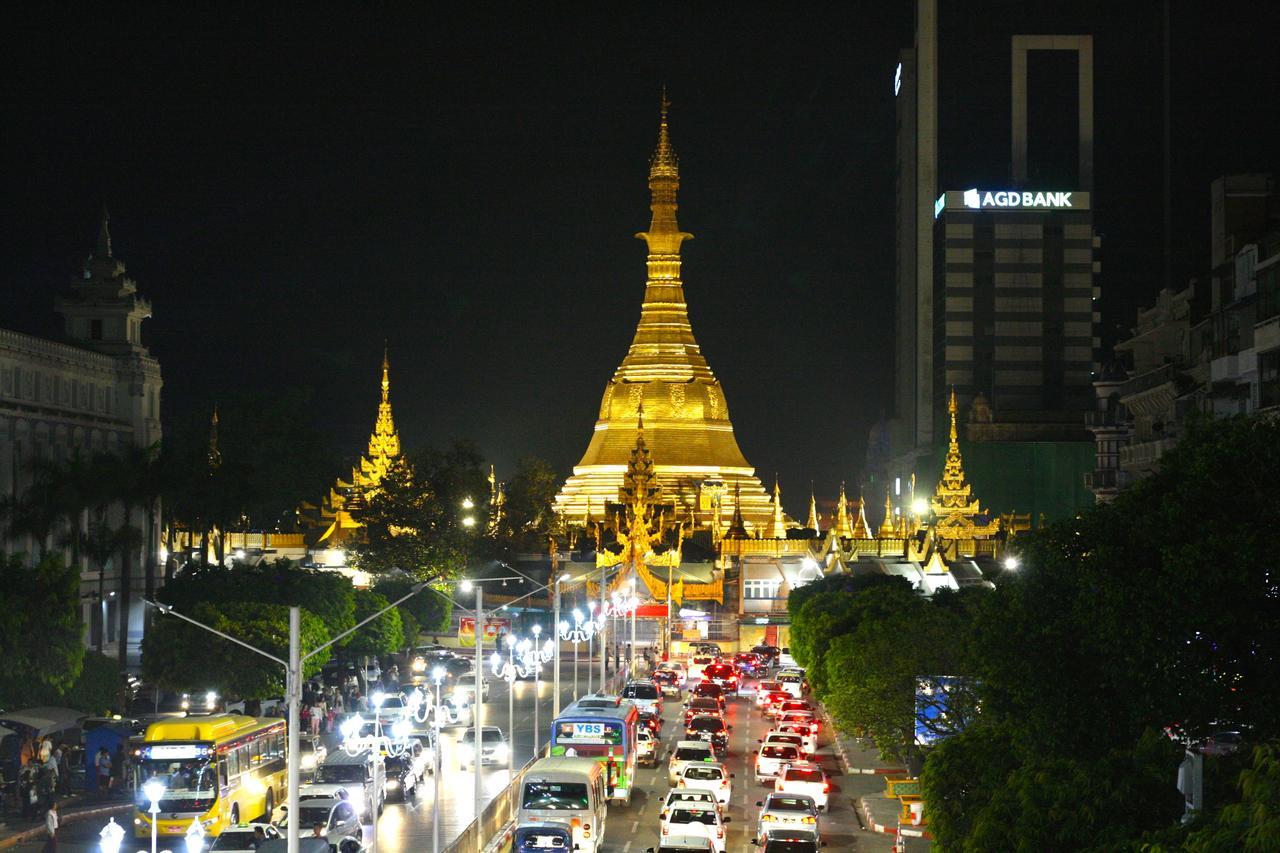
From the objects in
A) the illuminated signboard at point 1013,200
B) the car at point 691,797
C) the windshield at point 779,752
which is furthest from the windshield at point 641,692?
the illuminated signboard at point 1013,200

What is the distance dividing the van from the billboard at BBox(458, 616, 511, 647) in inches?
1042

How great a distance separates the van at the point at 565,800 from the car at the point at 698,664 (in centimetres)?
5108

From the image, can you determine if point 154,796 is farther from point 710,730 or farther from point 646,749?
point 710,730

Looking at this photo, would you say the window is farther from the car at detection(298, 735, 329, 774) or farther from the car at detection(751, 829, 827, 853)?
the car at detection(751, 829, 827, 853)

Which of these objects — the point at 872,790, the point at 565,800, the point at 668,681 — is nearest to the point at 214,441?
the point at 668,681

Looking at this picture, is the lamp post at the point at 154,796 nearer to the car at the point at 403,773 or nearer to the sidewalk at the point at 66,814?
the sidewalk at the point at 66,814

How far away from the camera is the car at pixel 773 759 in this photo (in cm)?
5506

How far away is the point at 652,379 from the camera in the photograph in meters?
150

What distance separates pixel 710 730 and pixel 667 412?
3391 inches

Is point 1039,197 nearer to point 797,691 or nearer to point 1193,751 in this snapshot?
point 797,691

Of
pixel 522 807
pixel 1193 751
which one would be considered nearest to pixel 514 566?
pixel 522 807

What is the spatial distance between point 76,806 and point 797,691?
3414 cm

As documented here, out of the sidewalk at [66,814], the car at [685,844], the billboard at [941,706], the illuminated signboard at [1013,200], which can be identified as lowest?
the sidewalk at [66,814]

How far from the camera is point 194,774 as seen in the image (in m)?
44.5
